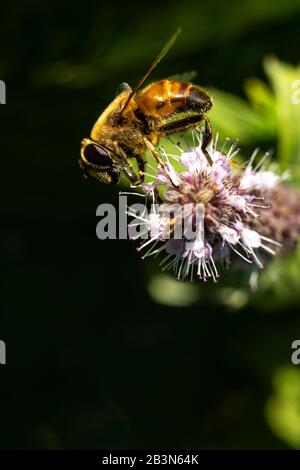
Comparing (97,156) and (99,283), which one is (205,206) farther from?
(99,283)

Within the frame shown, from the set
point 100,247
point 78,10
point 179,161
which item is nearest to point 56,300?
point 100,247

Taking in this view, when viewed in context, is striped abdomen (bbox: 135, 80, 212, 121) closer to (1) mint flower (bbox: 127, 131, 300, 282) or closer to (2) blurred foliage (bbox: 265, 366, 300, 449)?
(1) mint flower (bbox: 127, 131, 300, 282)

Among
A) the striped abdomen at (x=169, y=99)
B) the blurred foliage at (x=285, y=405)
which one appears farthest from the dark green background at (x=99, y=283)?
the striped abdomen at (x=169, y=99)

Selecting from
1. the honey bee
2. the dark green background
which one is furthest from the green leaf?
the honey bee

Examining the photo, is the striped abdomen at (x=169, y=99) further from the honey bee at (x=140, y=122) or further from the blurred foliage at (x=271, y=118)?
the blurred foliage at (x=271, y=118)

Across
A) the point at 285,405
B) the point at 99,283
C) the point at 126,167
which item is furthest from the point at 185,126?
the point at 285,405
